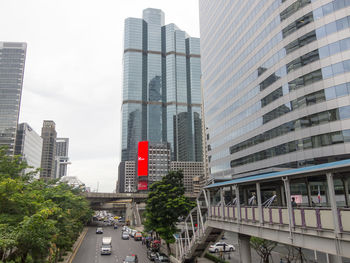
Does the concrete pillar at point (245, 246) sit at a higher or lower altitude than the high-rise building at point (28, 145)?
lower

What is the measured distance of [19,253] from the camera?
1939 centimetres

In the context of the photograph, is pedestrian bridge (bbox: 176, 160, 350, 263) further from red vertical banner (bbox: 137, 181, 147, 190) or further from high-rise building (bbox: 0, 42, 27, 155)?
high-rise building (bbox: 0, 42, 27, 155)

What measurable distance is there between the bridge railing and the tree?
16541 millimetres

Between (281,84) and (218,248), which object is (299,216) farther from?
(281,84)

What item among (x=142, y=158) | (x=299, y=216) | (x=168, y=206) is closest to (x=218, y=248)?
(x=168, y=206)

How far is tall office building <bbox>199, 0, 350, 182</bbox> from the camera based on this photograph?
38.7 m

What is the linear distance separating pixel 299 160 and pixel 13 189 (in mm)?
38178

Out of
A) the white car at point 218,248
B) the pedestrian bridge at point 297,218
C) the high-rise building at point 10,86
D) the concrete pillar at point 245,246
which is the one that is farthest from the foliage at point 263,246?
the high-rise building at point 10,86

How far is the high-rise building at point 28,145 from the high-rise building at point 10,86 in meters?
3.18

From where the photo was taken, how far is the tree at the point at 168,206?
37844 mm

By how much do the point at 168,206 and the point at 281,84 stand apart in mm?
27213

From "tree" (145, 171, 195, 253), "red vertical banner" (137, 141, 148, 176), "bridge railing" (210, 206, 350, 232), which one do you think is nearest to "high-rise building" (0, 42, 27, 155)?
"red vertical banner" (137, 141, 148, 176)

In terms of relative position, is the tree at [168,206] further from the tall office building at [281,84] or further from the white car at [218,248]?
the tall office building at [281,84]

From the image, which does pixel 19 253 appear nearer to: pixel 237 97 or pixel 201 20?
pixel 237 97
